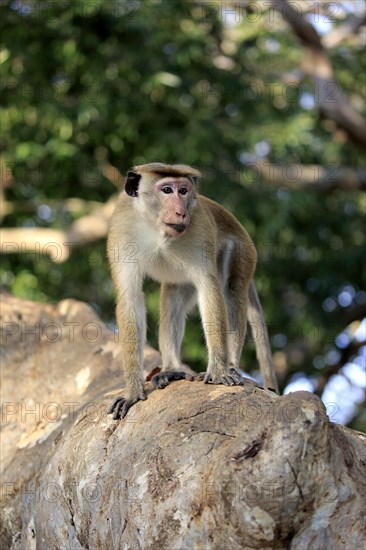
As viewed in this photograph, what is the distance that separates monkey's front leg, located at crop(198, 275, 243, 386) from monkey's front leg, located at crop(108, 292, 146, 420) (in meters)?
0.43

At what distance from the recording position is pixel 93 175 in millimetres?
Result: 13406

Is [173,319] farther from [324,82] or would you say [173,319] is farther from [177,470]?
[324,82]

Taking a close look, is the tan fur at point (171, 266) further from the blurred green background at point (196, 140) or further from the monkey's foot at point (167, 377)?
the blurred green background at point (196, 140)

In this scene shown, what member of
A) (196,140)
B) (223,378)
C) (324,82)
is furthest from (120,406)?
(324,82)

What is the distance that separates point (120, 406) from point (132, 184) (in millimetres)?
1674

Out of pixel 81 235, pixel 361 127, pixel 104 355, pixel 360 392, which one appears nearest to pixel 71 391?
pixel 104 355

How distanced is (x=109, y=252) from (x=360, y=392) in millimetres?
11181

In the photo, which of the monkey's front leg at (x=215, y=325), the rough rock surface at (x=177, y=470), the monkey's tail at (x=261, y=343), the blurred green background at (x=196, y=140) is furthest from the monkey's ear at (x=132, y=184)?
the blurred green background at (x=196, y=140)

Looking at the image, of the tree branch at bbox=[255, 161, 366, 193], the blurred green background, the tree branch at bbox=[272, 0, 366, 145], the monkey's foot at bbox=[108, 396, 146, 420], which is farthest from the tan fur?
the tree branch at bbox=[255, 161, 366, 193]

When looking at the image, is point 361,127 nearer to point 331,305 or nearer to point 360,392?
point 331,305

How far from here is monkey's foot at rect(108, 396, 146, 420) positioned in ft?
18.5

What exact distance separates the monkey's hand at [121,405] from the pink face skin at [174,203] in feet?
3.74

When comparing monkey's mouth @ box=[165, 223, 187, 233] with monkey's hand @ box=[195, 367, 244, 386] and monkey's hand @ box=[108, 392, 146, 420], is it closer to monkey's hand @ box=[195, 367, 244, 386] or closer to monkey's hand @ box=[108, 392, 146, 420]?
monkey's hand @ box=[195, 367, 244, 386]

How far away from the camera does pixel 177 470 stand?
4691 mm
